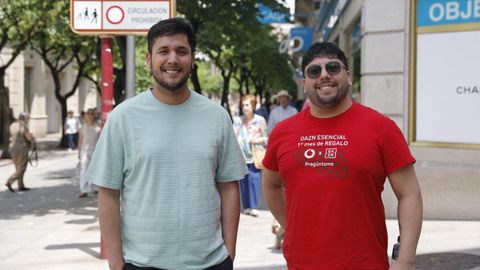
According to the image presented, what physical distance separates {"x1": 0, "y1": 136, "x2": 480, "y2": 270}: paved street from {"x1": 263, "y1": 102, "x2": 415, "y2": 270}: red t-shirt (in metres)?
4.09

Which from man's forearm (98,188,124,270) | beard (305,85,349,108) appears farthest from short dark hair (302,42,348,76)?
man's forearm (98,188,124,270)

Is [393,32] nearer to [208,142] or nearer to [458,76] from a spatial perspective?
[458,76]

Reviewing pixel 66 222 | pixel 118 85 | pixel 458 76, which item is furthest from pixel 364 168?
pixel 118 85

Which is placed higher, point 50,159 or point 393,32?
point 393,32

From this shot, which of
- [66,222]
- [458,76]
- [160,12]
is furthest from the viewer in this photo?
[66,222]

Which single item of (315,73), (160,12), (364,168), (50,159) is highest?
(160,12)

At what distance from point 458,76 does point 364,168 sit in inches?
266

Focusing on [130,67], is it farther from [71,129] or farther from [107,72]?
[71,129]

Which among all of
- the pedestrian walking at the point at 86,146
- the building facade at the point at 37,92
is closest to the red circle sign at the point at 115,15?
the pedestrian walking at the point at 86,146

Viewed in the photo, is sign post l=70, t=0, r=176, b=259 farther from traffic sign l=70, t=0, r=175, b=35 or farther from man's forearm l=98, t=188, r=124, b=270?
man's forearm l=98, t=188, r=124, b=270

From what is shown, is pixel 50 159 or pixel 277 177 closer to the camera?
pixel 277 177

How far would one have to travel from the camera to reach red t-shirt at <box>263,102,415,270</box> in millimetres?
3023

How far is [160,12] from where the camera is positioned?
7.75 m

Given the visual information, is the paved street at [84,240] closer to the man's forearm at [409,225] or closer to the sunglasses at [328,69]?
the man's forearm at [409,225]
